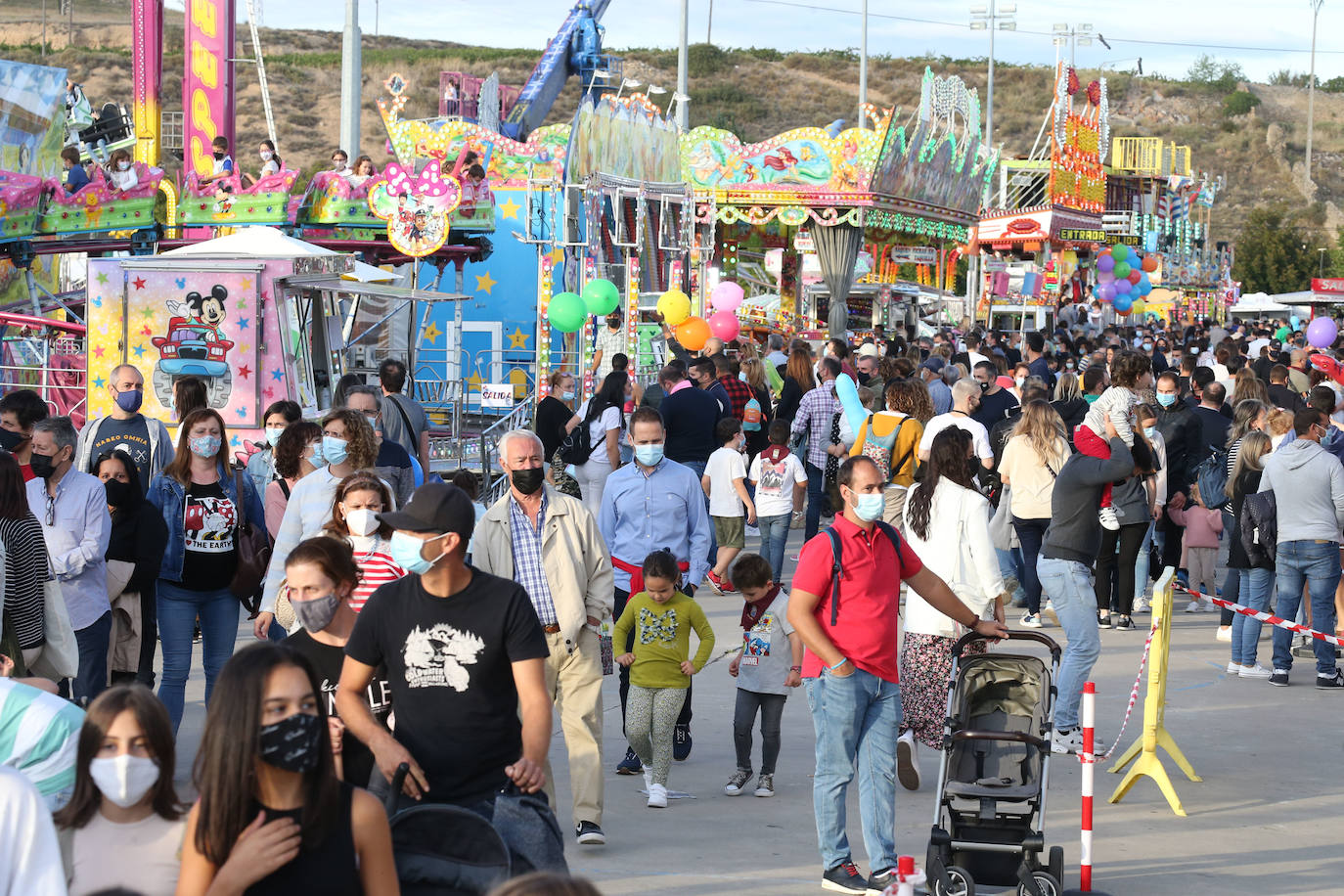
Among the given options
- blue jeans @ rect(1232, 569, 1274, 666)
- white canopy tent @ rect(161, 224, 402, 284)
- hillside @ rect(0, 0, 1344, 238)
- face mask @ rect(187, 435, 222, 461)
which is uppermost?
hillside @ rect(0, 0, 1344, 238)

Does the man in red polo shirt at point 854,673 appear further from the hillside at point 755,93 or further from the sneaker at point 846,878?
the hillside at point 755,93

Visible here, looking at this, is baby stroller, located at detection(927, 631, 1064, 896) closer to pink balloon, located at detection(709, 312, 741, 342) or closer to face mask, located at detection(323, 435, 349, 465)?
face mask, located at detection(323, 435, 349, 465)

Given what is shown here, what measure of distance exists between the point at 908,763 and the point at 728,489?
14.5 ft

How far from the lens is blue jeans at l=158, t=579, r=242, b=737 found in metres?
7.17

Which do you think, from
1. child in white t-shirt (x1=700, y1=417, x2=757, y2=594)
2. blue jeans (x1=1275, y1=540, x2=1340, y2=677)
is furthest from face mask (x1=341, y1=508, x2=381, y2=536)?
blue jeans (x1=1275, y1=540, x2=1340, y2=677)

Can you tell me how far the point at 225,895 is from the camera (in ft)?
9.89

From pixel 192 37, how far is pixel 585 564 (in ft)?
66.3

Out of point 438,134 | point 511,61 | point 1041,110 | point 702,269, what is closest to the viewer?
point 702,269

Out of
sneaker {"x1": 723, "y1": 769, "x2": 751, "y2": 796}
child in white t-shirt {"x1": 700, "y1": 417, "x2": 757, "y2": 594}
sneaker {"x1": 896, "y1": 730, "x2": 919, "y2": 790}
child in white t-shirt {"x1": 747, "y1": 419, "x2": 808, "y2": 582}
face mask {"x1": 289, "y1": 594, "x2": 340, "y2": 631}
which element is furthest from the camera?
child in white t-shirt {"x1": 747, "y1": 419, "x2": 808, "y2": 582}

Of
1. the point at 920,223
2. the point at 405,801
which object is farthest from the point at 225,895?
the point at 920,223

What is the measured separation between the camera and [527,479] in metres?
6.22

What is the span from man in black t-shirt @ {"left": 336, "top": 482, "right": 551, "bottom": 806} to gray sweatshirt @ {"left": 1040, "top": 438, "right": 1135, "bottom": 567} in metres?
4.43

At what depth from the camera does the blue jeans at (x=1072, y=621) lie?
7863mm

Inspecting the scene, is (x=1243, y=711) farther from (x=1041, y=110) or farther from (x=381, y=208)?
(x=1041, y=110)
